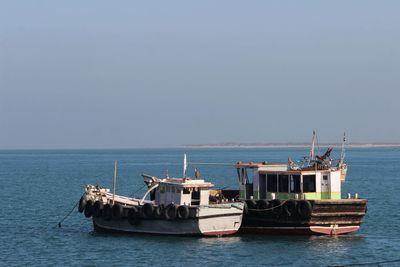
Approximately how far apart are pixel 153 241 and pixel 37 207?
1012 inches

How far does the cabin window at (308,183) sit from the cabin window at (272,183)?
62.1 inches

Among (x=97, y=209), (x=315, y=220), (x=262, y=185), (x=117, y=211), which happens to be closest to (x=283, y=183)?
(x=262, y=185)

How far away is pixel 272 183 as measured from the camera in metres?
46.2

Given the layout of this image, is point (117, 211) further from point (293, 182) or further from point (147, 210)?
point (293, 182)

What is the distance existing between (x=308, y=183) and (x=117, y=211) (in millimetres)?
10094

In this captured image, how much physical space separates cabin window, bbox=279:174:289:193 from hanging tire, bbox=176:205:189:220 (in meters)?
5.47

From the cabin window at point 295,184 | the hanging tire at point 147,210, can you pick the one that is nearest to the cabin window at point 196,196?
A: the hanging tire at point 147,210

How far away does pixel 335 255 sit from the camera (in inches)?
1577

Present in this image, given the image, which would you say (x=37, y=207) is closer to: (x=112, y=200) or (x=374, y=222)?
(x=112, y=200)

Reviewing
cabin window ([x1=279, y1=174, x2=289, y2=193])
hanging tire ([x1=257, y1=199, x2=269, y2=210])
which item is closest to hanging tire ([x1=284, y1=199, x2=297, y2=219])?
hanging tire ([x1=257, y1=199, x2=269, y2=210])

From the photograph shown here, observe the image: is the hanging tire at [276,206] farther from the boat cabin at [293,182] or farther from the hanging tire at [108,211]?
the hanging tire at [108,211]

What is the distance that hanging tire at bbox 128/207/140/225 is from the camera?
45.3 m

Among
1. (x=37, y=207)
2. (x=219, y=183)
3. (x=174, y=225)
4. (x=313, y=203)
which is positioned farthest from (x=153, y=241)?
(x=219, y=183)

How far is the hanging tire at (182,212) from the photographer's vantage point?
→ 43.5 metres
